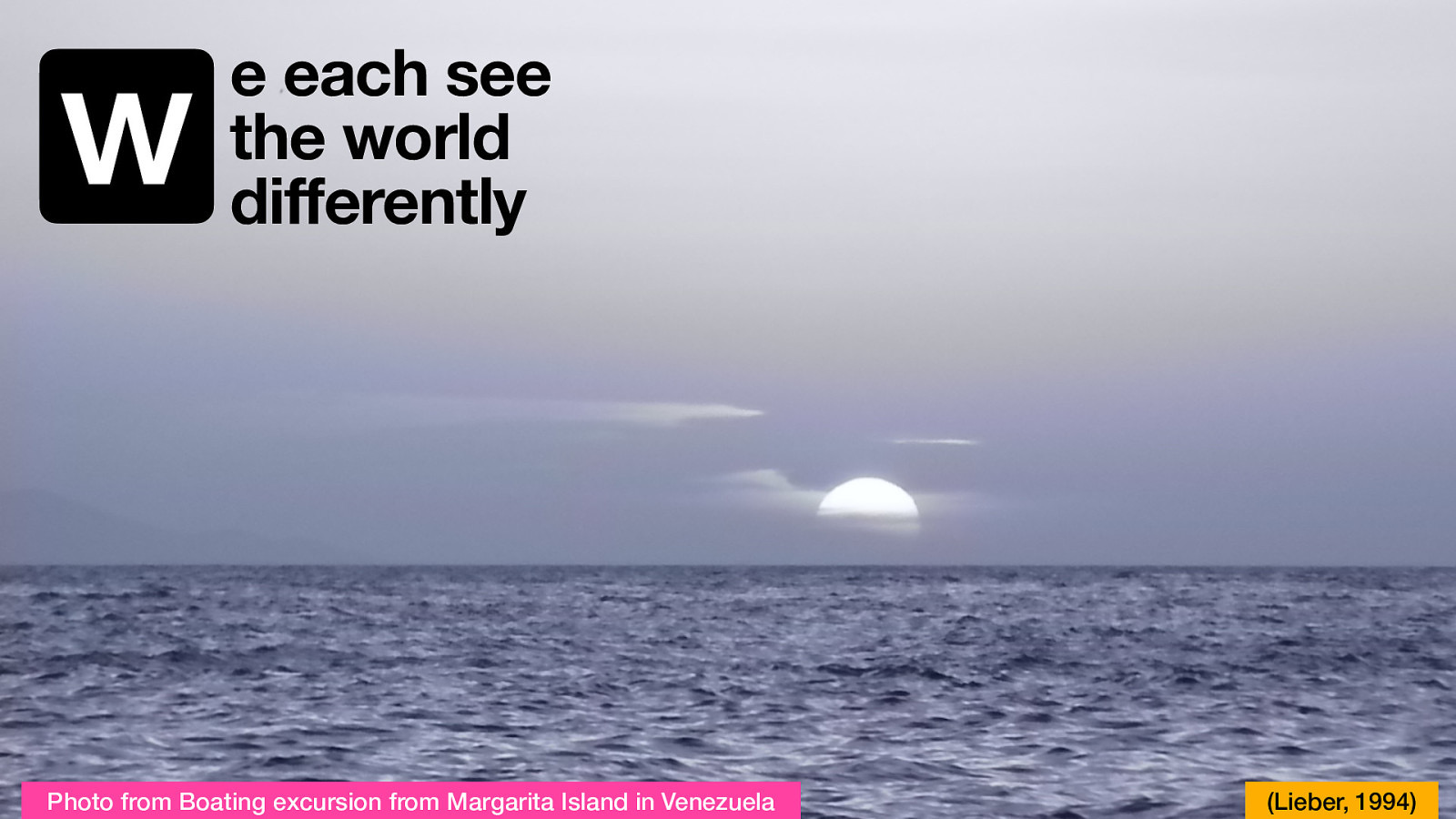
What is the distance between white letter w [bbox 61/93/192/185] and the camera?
12.2m

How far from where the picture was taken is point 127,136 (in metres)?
12.5

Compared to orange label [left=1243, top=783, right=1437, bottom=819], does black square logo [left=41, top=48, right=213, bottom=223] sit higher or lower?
higher

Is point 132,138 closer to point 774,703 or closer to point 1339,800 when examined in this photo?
point 1339,800

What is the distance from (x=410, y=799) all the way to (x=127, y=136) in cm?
803

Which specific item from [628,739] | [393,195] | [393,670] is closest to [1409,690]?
[628,739]

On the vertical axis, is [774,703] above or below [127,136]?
below

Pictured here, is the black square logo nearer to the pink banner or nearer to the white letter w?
the white letter w

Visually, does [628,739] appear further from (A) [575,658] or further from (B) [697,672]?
(A) [575,658]

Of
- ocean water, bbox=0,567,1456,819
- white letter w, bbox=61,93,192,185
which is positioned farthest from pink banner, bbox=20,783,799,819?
white letter w, bbox=61,93,192,185

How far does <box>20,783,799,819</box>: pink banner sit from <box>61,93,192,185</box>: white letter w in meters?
6.94

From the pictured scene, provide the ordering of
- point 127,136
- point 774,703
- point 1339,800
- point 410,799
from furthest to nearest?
point 774,703
point 1339,800
point 410,799
point 127,136

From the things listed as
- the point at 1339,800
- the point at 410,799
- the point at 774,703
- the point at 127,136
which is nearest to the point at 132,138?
the point at 127,136

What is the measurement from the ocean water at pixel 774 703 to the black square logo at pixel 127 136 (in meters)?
7.28

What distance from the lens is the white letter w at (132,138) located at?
1225 cm
